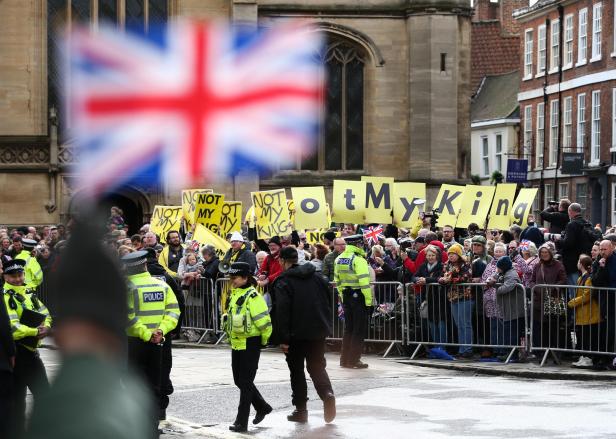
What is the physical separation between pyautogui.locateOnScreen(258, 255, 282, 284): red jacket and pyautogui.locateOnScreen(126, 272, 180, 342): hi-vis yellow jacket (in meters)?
7.69

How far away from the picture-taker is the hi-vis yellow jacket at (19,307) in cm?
1179

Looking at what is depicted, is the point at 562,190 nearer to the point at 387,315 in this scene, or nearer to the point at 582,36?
the point at 582,36

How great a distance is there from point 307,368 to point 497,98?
172 feet

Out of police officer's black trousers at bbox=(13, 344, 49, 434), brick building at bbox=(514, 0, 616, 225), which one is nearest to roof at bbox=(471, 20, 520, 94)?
brick building at bbox=(514, 0, 616, 225)

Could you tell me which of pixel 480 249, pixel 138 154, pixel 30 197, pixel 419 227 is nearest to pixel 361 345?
pixel 480 249

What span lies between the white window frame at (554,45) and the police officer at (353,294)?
36.9 metres

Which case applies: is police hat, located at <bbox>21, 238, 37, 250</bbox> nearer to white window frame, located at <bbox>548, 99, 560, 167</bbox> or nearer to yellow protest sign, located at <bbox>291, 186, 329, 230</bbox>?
yellow protest sign, located at <bbox>291, 186, 329, 230</bbox>

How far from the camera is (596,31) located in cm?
4956

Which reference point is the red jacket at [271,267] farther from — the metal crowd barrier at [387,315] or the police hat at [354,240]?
the police hat at [354,240]

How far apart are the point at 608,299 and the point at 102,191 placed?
1400 centimetres

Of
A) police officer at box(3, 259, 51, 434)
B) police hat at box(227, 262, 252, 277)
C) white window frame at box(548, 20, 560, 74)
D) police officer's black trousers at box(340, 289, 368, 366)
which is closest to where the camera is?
police officer at box(3, 259, 51, 434)

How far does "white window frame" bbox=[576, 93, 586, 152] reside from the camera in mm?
50625

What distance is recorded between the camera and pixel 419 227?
2564 cm

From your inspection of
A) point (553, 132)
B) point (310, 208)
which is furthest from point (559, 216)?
point (553, 132)
